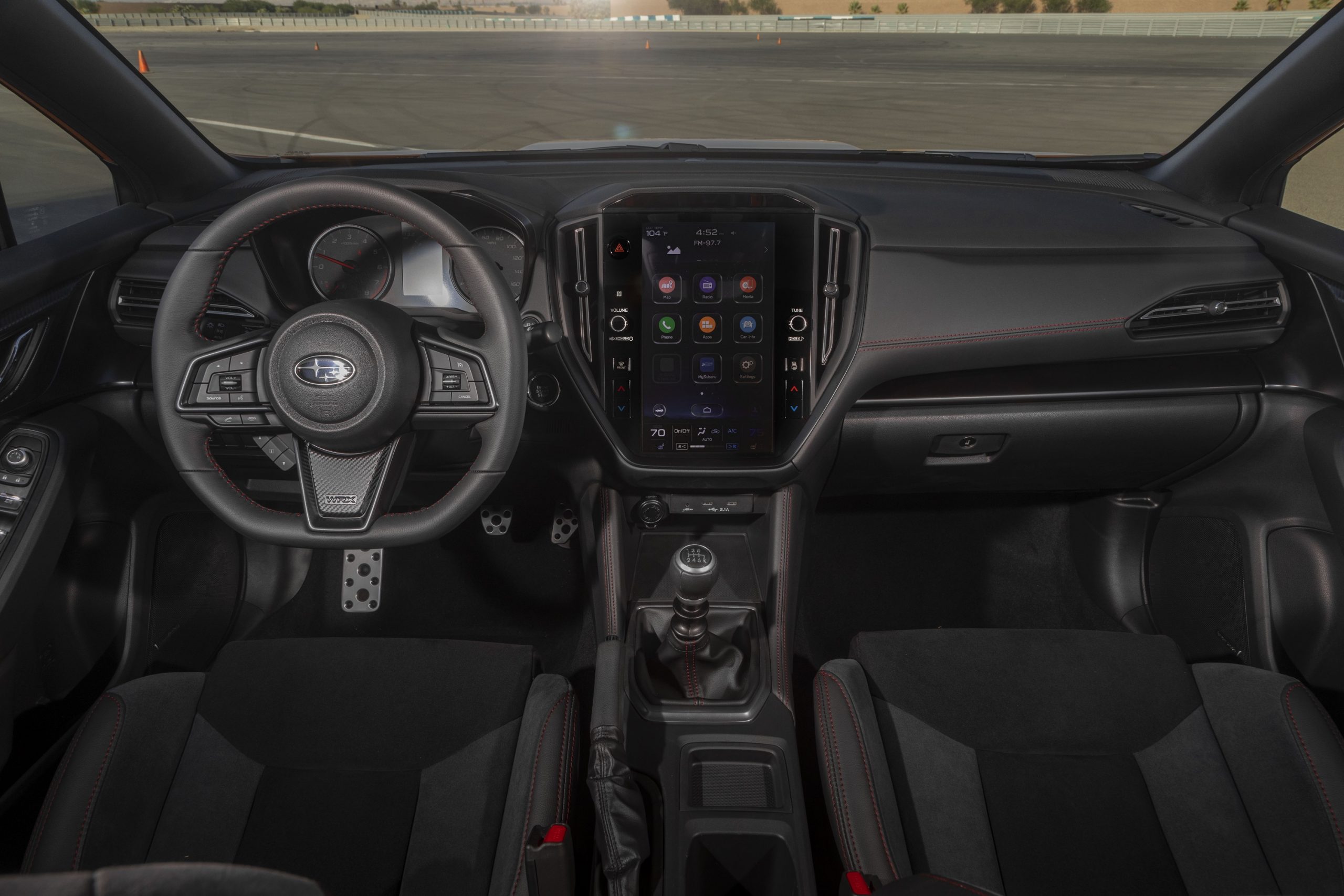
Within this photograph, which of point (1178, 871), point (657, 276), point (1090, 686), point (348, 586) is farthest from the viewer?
point (348, 586)

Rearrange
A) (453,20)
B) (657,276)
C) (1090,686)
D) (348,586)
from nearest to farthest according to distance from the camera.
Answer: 1. (1090,686)
2. (657,276)
3. (348,586)
4. (453,20)

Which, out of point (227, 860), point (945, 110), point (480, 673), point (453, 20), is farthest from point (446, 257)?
point (945, 110)

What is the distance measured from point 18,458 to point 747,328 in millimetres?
A: 1665

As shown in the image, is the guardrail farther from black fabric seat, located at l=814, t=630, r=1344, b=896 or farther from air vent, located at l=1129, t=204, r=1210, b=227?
black fabric seat, located at l=814, t=630, r=1344, b=896

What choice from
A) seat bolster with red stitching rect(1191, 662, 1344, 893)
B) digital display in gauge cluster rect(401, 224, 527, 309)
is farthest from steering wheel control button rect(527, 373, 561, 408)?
seat bolster with red stitching rect(1191, 662, 1344, 893)

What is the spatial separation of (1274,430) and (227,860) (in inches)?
104

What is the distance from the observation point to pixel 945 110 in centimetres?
382

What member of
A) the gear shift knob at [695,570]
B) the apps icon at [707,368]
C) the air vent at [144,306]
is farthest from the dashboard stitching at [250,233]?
the gear shift knob at [695,570]

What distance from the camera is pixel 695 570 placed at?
1.73 metres

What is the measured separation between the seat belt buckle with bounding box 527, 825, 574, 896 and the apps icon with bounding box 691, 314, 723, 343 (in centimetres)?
110

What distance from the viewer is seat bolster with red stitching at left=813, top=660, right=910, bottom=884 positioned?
1.43 meters

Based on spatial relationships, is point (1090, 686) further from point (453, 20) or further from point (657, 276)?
point (453, 20)

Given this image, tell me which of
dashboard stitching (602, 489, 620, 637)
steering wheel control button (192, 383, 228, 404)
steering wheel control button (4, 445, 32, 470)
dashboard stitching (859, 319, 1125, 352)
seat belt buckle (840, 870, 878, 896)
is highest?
dashboard stitching (859, 319, 1125, 352)

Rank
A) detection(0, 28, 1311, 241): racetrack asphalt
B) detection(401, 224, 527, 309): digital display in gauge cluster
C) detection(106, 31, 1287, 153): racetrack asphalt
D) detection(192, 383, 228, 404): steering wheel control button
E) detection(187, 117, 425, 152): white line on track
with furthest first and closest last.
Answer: detection(106, 31, 1287, 153): racetrack asphalt < detection(187, 117, 425, 152): white line on track < detection(0, 28, 1311, 241): racetrack asphalt < detection(401, 224, 527, 309): digital display in gauge cluster < detection(192, 383, 228, 404): steering wheel control button
